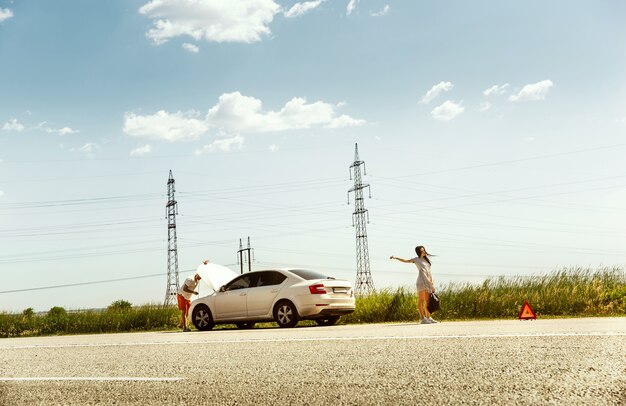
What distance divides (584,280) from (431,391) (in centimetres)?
1714

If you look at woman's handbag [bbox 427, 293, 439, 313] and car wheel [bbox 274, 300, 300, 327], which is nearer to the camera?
woman's handbag [bbox 427, 293, 439, 313]

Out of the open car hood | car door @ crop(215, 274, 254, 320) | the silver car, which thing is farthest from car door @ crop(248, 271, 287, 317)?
the open car hood

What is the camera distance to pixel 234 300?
19.1m

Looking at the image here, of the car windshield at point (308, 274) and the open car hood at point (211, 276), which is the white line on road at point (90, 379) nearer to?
the car windshield at point (308, 274)

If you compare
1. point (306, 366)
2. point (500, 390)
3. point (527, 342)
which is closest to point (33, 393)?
point (306, 366)

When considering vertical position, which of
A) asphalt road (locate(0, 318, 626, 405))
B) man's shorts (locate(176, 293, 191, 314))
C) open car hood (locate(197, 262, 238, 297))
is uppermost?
open car hood (locate(197, 262, 238, 297))

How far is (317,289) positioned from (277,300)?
1.19 m

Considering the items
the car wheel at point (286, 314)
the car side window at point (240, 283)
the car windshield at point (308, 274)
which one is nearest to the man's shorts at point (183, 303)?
the car side window at point (240, 283)

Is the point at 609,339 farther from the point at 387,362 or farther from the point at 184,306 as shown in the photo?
the point at 184,306

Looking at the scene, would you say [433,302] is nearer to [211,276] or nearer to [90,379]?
[90,379]

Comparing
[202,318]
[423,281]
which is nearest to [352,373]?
[423,281]

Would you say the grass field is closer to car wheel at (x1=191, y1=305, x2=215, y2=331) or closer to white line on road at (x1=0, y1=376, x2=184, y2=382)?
car wheel at (x1=191, y1=305, x2=215, y2=331)

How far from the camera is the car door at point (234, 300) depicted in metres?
18.9

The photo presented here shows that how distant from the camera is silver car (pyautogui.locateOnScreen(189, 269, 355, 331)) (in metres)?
17.8
